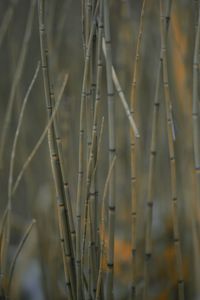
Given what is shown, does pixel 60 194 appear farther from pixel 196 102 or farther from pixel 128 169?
pixel 128 169

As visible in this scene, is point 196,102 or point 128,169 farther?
point 128,169

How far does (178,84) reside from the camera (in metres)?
1.10

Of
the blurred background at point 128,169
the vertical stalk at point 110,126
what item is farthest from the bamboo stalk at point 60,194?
the blurred background at point 128,169

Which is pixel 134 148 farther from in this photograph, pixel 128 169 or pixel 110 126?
pixel 128 169

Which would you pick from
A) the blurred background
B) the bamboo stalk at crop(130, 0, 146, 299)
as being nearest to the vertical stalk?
the bamboo stalk at crop(130, 0, 146, 299)

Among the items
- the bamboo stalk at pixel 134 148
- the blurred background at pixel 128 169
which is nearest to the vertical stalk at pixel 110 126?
the bamboo stalk at pixel 134 148

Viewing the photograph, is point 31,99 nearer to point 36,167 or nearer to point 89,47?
point 36,167

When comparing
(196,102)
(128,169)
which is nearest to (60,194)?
(196,102)

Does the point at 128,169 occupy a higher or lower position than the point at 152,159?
higher

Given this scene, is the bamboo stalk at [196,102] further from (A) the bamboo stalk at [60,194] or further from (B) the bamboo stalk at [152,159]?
(A) the bamboo stalk at [60,194]

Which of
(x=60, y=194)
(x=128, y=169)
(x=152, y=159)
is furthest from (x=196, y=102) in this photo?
(x=128, y=169)

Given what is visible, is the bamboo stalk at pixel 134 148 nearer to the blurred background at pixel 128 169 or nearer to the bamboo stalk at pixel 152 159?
the bamboo stalk at pixel 152 159

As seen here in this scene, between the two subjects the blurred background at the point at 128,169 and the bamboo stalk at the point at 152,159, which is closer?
the bamboo stalk at the point at 152,159

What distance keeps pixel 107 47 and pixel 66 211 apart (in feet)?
0.84
